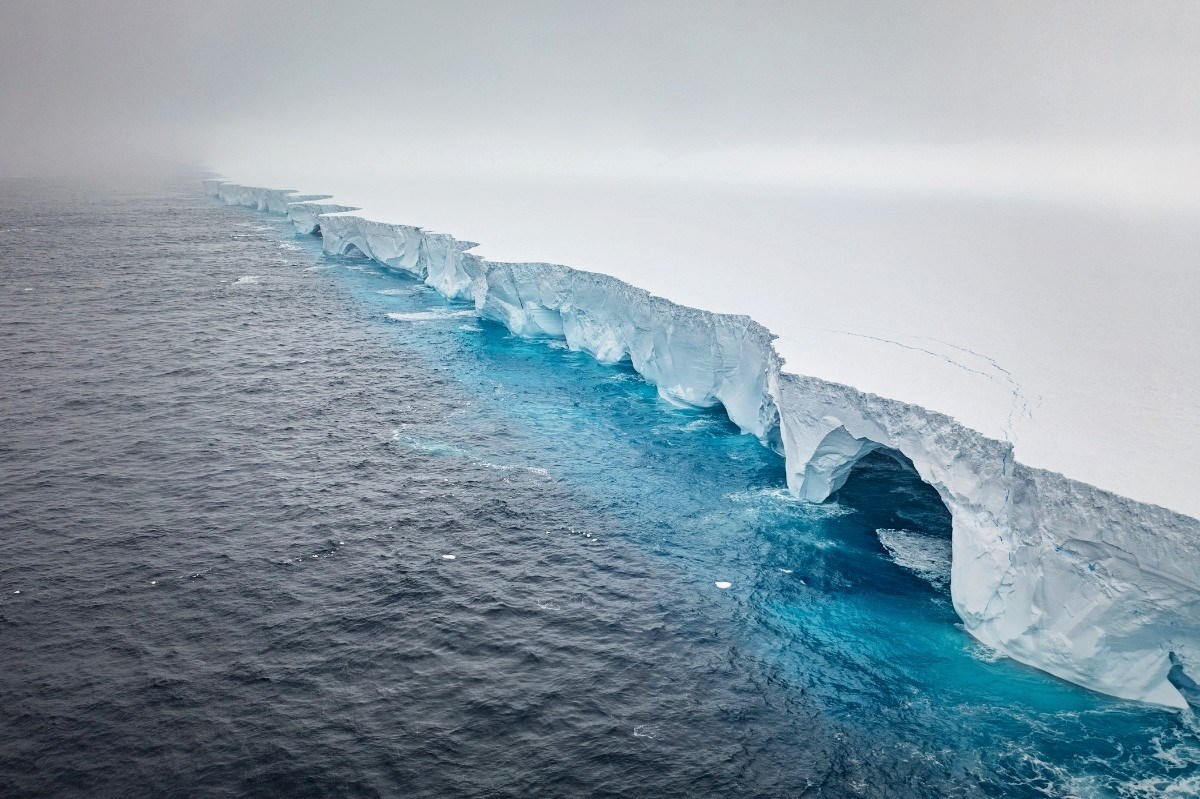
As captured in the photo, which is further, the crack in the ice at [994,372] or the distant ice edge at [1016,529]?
the crack in the ice at [994,372]

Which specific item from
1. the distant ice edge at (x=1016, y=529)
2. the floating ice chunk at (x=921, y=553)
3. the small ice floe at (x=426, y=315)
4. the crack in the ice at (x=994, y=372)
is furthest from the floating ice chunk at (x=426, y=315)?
the floating ice chunk at (x=921, y=553)

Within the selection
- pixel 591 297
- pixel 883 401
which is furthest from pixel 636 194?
pixel 883 401

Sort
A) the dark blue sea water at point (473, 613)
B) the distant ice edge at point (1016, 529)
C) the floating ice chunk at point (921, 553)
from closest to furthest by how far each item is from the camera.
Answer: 1. the dark blue sea water at point (473, 613)
2. the distant ice edge at point (1016, 529)
3. the floating ice chunk at point (921, 553)

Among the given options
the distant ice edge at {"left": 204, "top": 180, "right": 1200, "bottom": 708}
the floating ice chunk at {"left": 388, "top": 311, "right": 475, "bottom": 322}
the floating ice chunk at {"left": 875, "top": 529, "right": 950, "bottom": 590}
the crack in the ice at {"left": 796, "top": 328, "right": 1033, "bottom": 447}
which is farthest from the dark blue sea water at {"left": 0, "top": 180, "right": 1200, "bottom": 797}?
the floating ice chunk at {"left": 388, "top": 311, "right": 475, "bottom": 322}

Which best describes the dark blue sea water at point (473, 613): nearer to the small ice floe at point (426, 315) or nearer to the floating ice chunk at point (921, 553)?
the floating ice chunk at point (921, 553)

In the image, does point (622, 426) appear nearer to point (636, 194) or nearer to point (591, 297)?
point (591, 297)

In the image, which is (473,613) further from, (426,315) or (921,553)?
(426,315)
